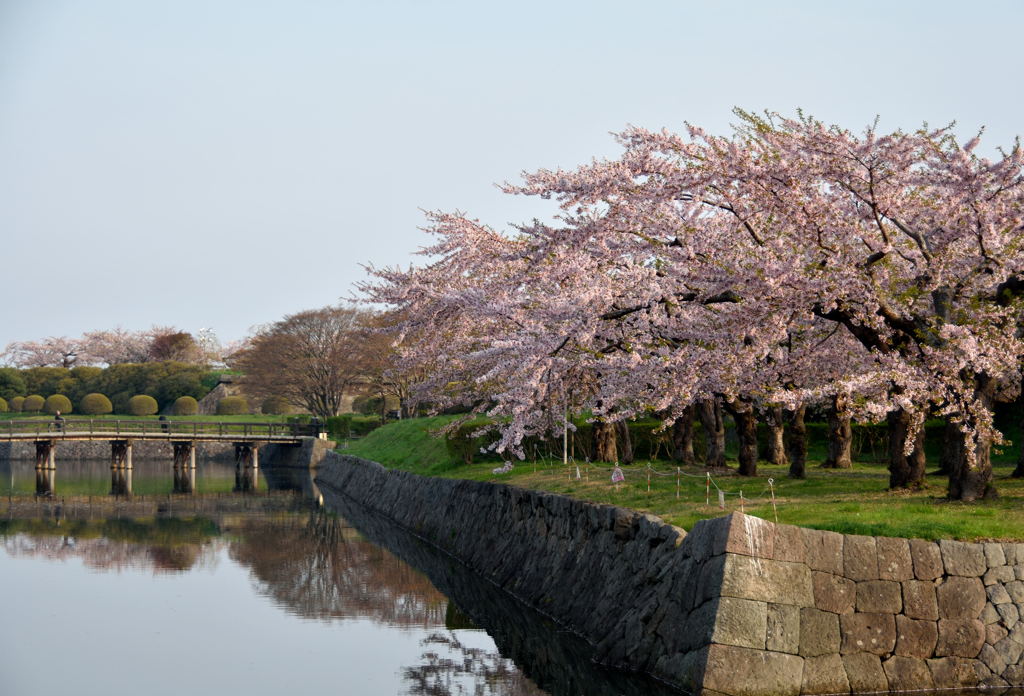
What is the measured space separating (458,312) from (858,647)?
1492cm

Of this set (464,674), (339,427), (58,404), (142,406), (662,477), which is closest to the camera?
(464,674)

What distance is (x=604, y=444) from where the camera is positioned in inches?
1175

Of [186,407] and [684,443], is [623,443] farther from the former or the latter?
[186,407]

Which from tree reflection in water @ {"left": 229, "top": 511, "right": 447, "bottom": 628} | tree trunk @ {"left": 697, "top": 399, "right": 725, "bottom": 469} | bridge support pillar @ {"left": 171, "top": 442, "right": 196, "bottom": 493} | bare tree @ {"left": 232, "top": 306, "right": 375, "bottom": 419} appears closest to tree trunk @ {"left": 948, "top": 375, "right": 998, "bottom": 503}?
tree reflection in water @ {"left": 229, "top": 511, "right": 447, "bottom": 628}

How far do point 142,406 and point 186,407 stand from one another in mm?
4002

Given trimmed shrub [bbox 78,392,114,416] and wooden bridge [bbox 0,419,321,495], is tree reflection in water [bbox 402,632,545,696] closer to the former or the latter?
wooden bridge [bbox 0,419,321,495]

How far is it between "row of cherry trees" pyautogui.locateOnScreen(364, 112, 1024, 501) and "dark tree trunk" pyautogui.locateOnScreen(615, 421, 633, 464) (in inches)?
365

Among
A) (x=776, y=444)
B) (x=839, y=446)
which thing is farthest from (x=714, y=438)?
(x=776, y=444)

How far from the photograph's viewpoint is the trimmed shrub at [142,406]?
9581cm

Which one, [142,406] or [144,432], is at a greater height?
[142,406]

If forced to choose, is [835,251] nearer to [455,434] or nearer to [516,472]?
[516,472]

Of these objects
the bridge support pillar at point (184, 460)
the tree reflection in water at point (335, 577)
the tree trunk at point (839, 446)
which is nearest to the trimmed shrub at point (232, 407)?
the bridge support pillar at point (184, 460)

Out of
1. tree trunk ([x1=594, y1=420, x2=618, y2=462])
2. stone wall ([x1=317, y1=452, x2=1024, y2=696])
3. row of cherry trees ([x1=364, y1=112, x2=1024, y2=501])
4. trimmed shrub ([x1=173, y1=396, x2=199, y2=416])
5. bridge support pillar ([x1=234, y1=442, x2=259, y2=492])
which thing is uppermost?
row of cherry trees ([x1=364, y1=112, x2=1024, y2=501])

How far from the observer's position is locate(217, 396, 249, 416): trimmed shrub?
9506 centimetres
